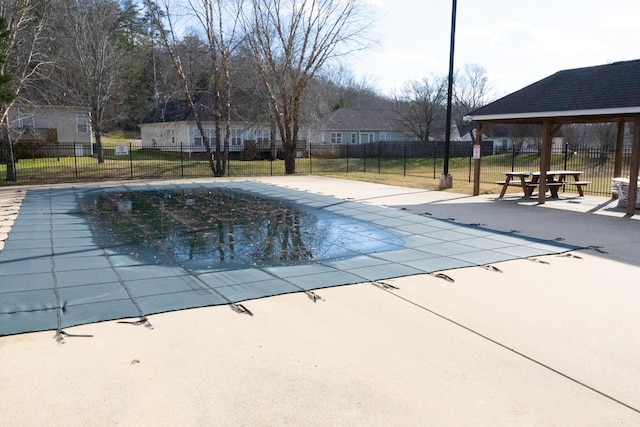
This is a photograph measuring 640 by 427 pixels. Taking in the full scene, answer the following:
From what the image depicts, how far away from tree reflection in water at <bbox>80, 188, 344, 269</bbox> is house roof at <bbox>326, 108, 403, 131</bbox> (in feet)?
116

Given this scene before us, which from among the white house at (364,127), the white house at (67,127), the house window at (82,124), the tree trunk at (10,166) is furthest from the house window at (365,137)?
the tree trunk at (10,166)

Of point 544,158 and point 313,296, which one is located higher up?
point 544,158

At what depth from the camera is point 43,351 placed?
3.97 metres

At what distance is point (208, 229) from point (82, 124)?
2895cm

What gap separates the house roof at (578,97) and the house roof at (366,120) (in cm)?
3368

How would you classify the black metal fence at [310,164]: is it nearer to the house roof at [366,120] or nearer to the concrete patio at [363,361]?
the house roof at [366,120]

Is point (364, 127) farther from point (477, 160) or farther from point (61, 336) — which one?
point (61, 336)

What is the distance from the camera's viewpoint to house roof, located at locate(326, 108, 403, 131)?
161ft

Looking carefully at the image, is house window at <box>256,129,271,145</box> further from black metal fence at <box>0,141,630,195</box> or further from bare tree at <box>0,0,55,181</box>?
bare tree at <box>0,0,55,181</box>

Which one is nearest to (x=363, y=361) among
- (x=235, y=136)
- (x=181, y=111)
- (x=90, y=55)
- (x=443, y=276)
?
(x=443, y=276)

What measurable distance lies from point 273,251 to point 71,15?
2746 cm

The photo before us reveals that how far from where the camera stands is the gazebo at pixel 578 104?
37.5 feet

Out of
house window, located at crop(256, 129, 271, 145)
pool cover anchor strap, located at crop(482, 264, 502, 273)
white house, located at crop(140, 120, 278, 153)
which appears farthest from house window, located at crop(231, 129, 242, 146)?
pool cover anchor strap, located at crop(482, 264, 502, 273)

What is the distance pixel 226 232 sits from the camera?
9.27m
